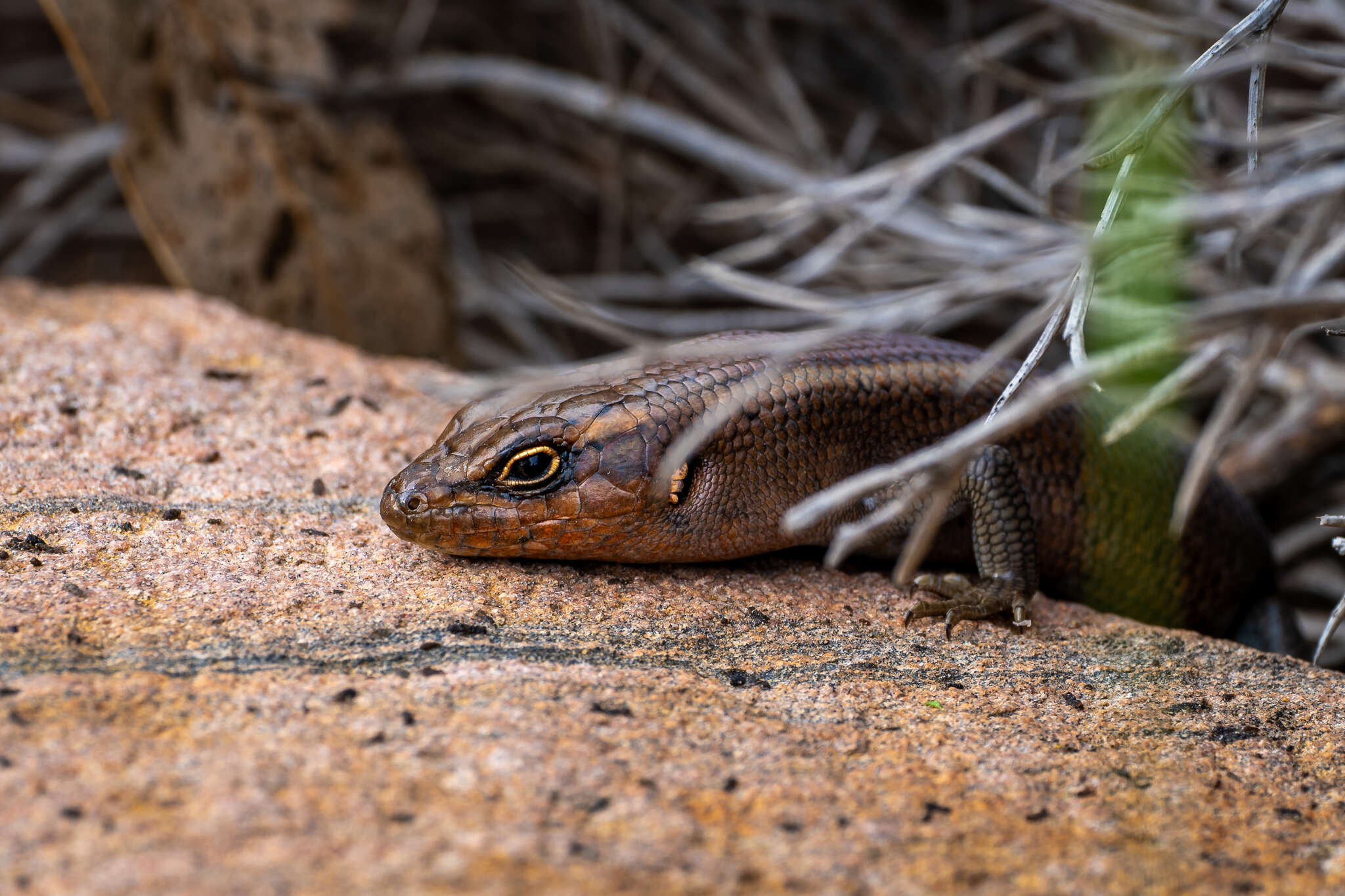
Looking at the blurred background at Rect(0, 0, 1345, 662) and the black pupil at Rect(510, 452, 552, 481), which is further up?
the blurred background at Rect(0, 0, 1345, 662)

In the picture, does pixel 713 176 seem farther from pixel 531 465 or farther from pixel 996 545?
pixel 531 465

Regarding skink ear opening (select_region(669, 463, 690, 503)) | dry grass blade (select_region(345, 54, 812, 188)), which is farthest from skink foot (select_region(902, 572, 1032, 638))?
dry grass blade (select_region(345, 54, 812, 188))

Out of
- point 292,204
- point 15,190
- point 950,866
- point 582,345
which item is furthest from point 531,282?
point 15,190

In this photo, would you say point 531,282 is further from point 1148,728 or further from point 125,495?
point 1148,728

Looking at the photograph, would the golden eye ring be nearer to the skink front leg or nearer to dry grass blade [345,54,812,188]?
the skink front leg

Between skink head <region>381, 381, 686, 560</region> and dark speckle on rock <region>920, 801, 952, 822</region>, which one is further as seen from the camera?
skink head <region>381, 381, 686, 560</region>

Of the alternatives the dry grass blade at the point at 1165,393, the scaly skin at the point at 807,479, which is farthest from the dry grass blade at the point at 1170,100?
the scaly skin at the point at 807,479

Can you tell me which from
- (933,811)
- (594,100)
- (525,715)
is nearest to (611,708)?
(525,715)
